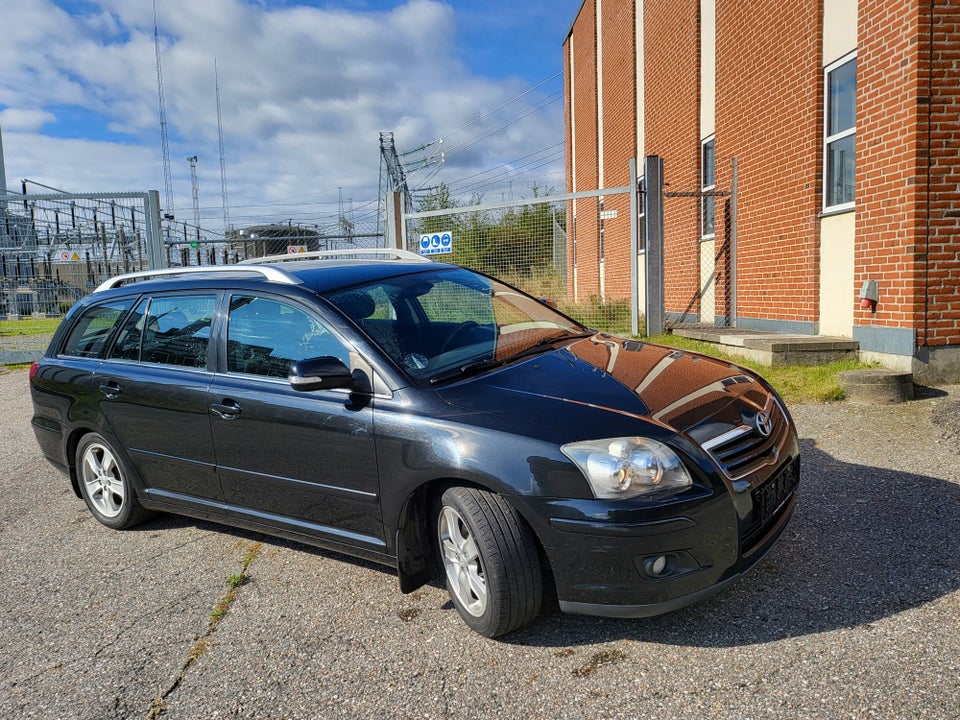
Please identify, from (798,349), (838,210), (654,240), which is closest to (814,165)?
(838,210)

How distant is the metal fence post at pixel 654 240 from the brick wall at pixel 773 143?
1.12 meters

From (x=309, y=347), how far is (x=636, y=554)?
1.90 metres

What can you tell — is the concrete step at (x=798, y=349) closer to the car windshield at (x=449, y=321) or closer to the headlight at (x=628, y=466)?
the car windshield at (x=449, y=321)

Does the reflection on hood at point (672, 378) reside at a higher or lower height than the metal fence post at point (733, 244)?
lower

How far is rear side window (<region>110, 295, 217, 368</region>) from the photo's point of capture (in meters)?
4.14

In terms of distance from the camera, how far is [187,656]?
3.09 m

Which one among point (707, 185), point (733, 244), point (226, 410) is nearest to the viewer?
point (226, 410)

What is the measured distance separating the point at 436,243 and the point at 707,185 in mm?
4766

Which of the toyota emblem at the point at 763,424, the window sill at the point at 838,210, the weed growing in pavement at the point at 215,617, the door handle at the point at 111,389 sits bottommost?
the weed growing in pavement at the point at 215,617

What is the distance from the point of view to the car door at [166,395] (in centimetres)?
402

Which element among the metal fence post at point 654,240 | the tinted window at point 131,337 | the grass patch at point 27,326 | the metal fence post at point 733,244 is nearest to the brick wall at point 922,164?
the metal fence post at point 733,244

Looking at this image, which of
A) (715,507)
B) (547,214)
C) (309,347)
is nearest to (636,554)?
(715,507)

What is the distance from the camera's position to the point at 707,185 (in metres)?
12.3

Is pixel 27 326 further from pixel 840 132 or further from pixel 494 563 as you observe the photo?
pixel 840 132
